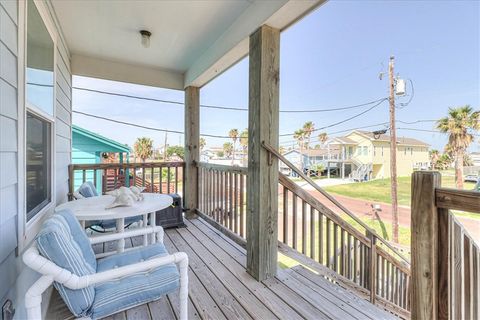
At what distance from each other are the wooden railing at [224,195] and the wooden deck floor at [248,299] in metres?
0.63

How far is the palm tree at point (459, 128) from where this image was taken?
6.32 ft

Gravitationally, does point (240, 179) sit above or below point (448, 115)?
below

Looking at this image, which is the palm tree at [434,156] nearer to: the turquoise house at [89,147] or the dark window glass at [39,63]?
the dark window glass at [39,63]

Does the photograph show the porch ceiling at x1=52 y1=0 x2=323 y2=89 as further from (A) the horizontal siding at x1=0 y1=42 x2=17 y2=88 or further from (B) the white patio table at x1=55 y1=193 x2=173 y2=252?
(B) the white patio table at x1=55 y1=193 x2=173 y2=252

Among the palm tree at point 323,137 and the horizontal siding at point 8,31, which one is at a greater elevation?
the horizontal siding at point 8,31

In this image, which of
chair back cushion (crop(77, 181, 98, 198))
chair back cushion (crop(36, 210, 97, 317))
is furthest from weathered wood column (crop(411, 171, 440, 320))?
chair back cushion (crop(77, 181, 98, 198))

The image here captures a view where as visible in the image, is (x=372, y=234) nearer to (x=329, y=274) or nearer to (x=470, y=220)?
(x=329, y=274)

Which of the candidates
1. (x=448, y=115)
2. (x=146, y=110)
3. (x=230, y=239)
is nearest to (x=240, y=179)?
(x=230, y=239)

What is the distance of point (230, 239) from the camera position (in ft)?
9.66

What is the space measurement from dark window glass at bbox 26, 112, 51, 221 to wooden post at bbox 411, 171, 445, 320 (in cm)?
230

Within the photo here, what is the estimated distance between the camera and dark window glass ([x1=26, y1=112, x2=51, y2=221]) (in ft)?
5.29

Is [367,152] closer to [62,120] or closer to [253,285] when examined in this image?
[253,285]

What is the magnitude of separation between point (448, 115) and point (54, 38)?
424cm

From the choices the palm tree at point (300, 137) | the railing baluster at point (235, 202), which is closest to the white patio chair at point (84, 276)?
the railing baluster at point (235, 202)
